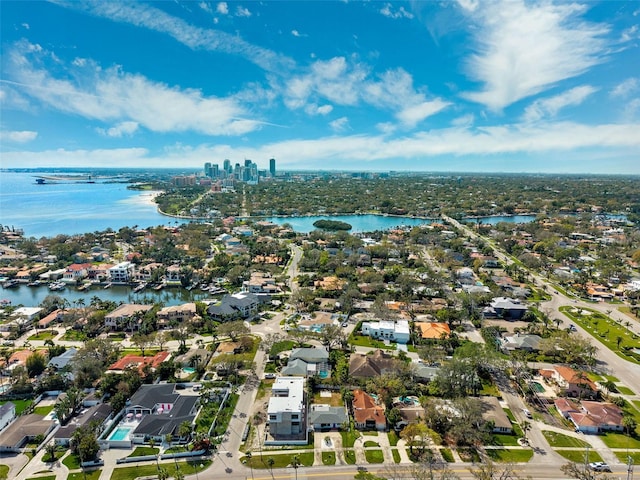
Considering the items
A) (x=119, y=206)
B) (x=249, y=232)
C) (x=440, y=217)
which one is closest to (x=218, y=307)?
(x=249, y=232)

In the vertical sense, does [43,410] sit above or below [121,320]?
below

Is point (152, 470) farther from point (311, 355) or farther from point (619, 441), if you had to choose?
point (619, 441)

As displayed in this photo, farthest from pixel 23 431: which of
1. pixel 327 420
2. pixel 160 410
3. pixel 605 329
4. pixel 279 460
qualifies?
pixel 605 329

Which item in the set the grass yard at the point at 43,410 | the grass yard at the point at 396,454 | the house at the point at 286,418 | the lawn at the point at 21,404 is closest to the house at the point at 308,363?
the house at the point at 286,418

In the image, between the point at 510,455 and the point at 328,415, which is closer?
the point at 510,455

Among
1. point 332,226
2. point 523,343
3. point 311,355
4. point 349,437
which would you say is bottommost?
point 349,437

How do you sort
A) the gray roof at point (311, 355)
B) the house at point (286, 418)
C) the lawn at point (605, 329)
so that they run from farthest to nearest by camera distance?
the lawn at point (605, 329) < the gray roof at point (311, 355) < the house at point (286, 418)

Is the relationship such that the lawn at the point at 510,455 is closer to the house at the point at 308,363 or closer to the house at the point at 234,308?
the house at the point at 308,363
